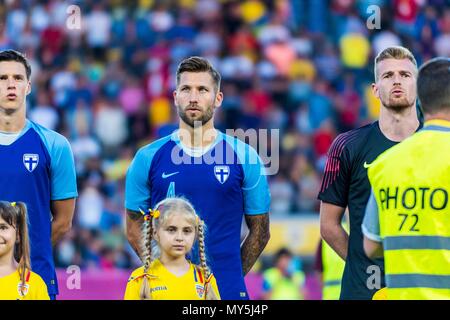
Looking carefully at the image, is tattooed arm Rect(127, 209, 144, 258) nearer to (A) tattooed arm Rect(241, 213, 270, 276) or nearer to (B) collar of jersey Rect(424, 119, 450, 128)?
(A) tattooed arm Rect(241, 213, 270, 276)

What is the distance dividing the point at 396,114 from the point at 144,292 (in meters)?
2.03

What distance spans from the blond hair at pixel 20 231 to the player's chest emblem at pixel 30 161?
478mm

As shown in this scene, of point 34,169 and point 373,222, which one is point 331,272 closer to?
point 34,169

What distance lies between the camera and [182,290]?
7496 mm

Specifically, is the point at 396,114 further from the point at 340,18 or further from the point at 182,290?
the point at 340,18

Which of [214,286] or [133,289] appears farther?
[214,286]

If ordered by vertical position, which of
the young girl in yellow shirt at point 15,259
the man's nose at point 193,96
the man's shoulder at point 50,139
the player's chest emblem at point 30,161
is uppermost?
the man's nose at point 193,96

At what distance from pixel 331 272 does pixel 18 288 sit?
12.7ft

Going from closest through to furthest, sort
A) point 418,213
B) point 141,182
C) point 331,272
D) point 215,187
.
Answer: point 418,213 → point 215,187 → point 141,182 → point 331,272

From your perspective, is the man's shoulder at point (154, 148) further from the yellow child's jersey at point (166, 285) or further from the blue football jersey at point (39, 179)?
the yellow child's jersey at point (166, 285)

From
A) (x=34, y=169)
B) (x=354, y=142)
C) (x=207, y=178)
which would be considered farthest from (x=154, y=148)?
(x=354, y=142)

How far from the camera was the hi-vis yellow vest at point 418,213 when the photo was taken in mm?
6016

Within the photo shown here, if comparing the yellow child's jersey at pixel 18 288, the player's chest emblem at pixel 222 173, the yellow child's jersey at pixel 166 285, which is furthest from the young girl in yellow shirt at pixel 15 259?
the player's chest emblem at pixel 222 173

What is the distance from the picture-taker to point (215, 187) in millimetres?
8141
